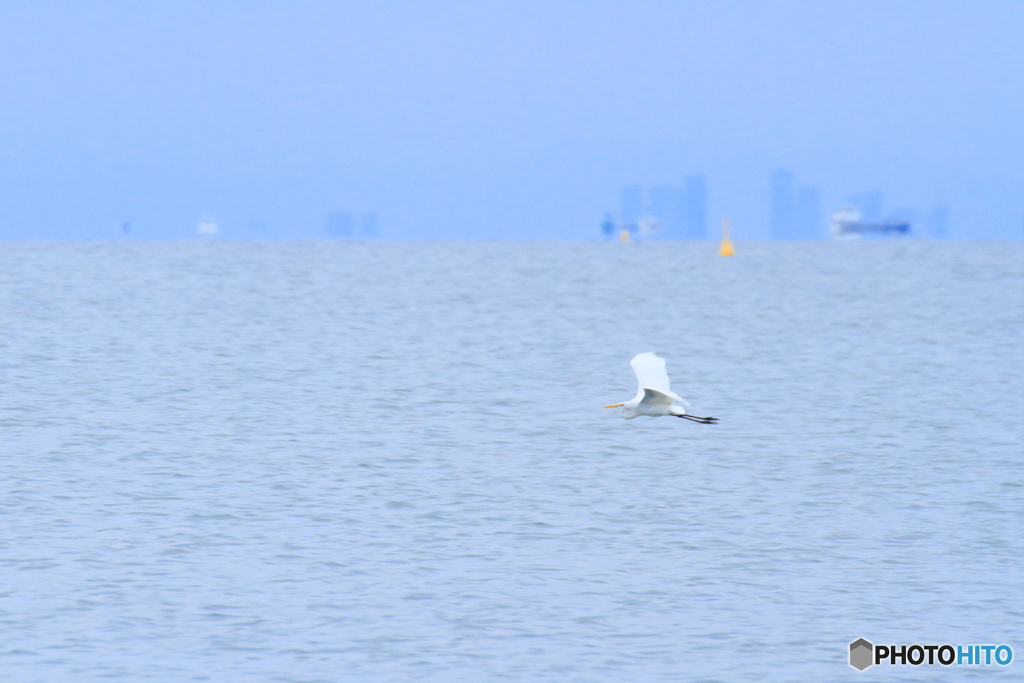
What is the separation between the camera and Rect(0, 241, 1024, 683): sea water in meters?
11.1

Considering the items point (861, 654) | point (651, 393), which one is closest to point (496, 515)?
point (651, 393)

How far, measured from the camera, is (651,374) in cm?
1761

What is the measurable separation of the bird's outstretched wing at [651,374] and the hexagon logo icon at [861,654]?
6.19 metres

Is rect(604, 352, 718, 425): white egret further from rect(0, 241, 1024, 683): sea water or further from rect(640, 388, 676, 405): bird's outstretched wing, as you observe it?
rect(0, 241, 1024, 683): sea water

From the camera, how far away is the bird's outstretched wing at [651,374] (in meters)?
17.3

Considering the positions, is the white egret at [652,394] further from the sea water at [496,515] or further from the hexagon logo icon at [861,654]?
the hexagon logo icon at [861,654]

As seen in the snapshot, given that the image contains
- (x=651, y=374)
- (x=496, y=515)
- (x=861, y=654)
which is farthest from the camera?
(x=651, y=374)

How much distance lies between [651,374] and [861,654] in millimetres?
7034

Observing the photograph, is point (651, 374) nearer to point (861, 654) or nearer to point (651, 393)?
point (651, 393)

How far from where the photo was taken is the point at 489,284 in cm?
8762

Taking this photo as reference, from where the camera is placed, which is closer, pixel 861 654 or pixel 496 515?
pixel 861 654

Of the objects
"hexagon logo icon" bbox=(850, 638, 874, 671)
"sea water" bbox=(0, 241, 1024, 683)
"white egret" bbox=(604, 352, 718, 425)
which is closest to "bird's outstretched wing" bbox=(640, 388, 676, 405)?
"white egret" bbox=(604, 352, 718, 425)

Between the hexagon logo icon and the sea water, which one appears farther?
the sea water

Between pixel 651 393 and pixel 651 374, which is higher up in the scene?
pixel 651 374
